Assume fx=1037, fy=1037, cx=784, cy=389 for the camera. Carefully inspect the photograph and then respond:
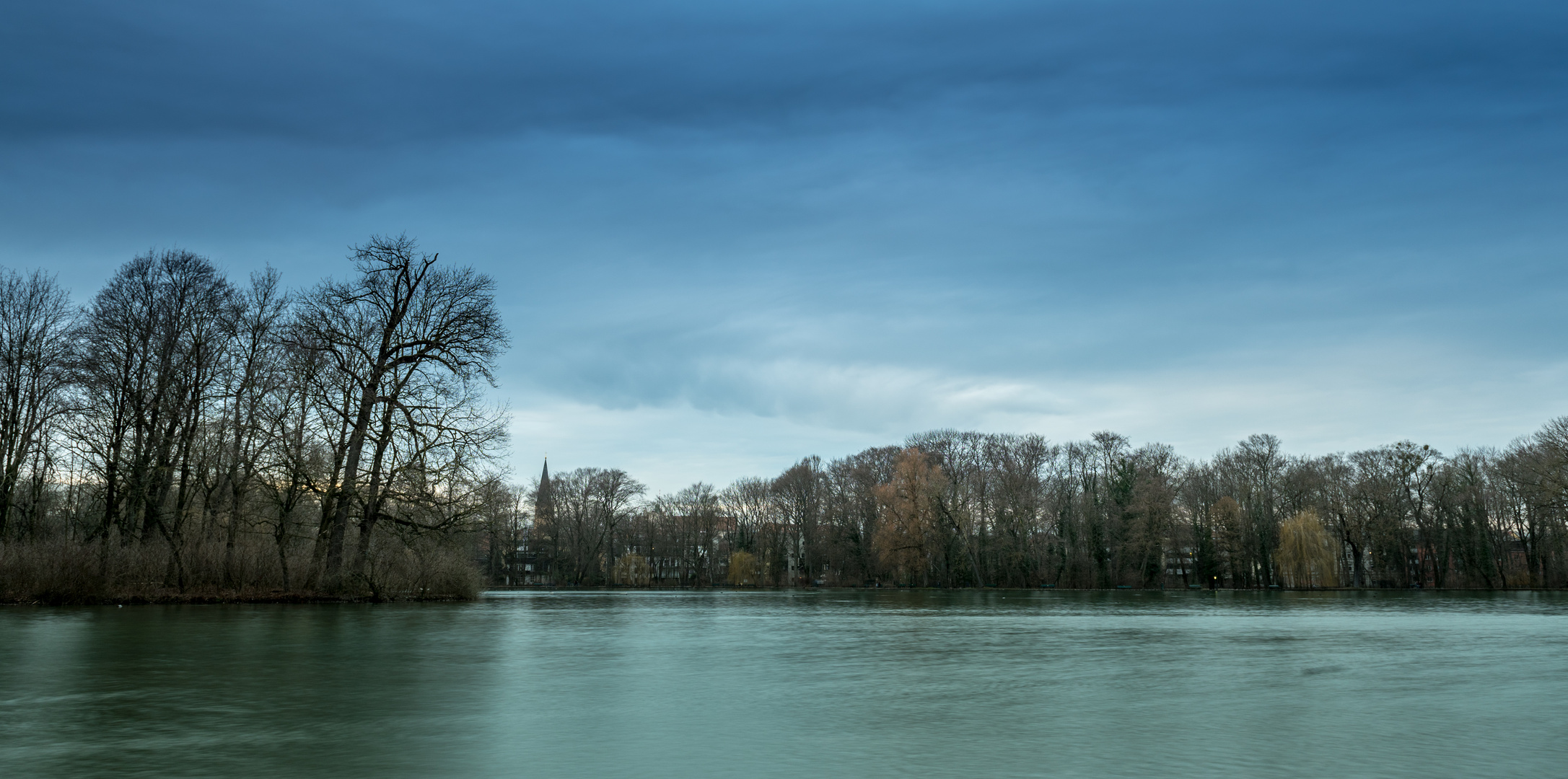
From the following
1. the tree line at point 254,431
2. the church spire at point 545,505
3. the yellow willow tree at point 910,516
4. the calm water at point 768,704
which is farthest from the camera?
the church spire at point 545,505

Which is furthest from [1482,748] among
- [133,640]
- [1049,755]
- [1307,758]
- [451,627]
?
[451,627]

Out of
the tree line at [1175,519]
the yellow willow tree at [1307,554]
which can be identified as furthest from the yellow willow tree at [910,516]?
the yellow willow tree at [1307,554]

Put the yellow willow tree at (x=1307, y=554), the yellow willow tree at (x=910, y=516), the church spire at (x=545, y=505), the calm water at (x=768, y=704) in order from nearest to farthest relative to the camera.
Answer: the calm water at (x=768, y=704) → the yellow willow tree at (x=1307, y=554) → the yellow willow tree at (x=910, y=516) → the church spire at (x=545, y=505)

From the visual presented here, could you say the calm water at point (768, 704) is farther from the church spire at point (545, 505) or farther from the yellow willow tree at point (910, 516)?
the church spire at point (545, 505)

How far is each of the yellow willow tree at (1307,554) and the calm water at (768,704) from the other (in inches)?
2116

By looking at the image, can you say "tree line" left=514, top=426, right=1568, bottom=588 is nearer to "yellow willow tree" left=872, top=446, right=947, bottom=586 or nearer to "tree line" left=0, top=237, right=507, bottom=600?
"yellow willow tree" left=872, top=446, right=947, bottom=586

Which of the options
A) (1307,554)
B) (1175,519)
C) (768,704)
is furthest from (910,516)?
(768,704)

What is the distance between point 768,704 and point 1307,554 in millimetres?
68807

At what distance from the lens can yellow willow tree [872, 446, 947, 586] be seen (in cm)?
7725

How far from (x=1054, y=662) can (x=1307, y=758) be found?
23.2ft

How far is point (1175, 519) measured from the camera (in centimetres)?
7800

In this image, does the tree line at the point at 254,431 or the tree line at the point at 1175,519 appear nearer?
the tree line at the point at 254,431

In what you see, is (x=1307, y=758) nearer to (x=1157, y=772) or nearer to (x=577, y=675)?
A: (x=1157, y=772)

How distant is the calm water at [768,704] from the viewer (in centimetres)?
628
